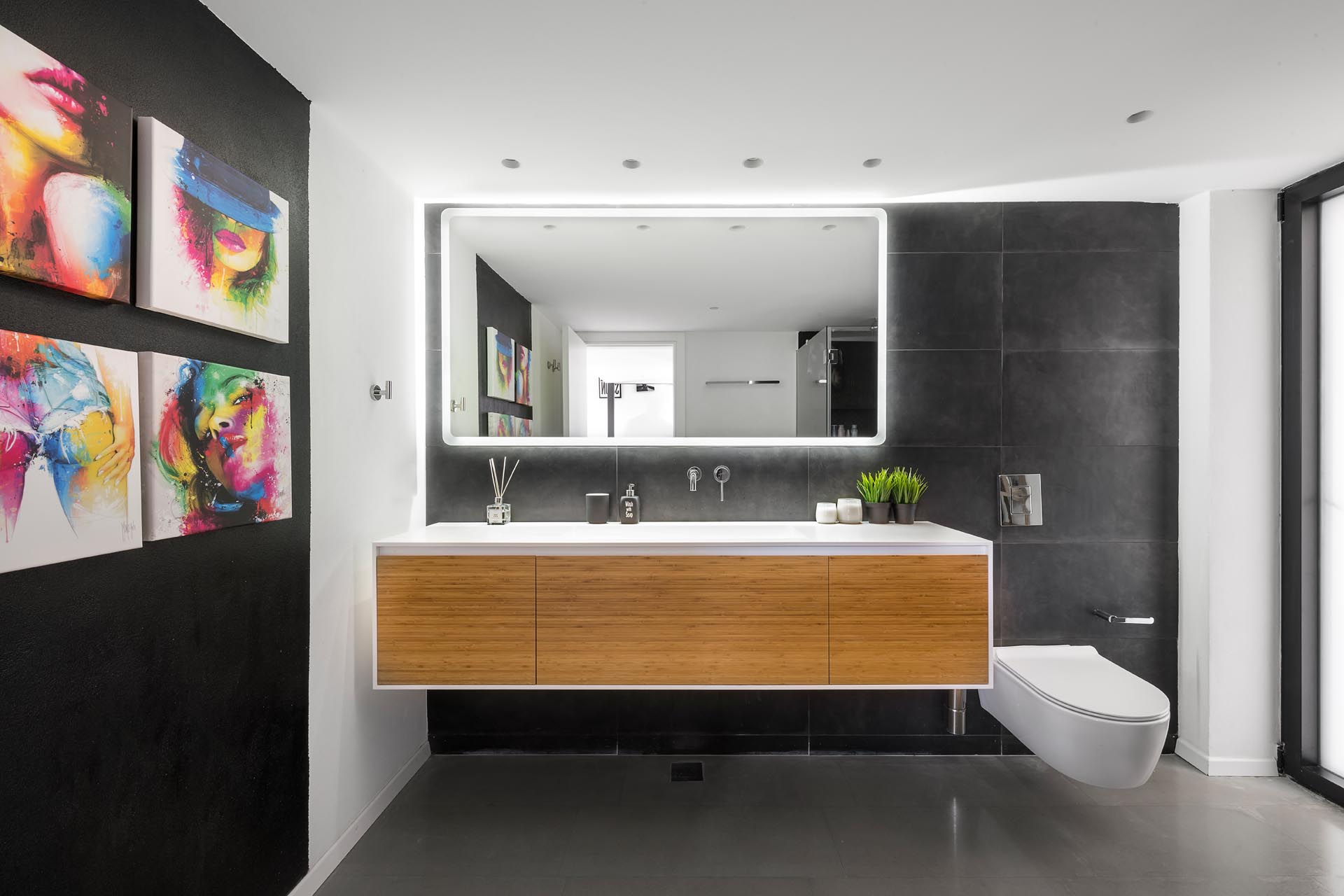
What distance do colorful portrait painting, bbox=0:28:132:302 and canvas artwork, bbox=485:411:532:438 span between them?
4.82ft

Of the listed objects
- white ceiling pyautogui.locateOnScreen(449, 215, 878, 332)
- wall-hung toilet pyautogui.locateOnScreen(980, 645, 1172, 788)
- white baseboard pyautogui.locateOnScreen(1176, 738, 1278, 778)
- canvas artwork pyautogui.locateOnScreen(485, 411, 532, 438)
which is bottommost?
white baseboard pyautogui.locateOnScreen(1176, 738, 1278, 778)

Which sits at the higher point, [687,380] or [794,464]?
[687,380]

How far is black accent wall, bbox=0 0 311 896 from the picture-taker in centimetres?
107

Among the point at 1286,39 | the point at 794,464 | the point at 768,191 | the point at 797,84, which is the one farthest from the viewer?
the point at 794,464

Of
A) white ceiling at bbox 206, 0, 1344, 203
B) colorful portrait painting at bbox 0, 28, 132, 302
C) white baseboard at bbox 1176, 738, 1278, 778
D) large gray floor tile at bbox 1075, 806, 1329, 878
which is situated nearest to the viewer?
colorful portrait painting at bbox 0, 28, 132, 302

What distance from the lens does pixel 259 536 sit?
5.32 feet

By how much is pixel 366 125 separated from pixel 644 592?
169cm

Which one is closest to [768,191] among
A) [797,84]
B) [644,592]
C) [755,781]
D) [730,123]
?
[730,123]

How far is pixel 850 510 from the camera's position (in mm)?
2570

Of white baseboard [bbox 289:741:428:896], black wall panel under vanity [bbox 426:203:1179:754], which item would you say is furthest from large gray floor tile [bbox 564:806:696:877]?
white baseboard [bbox 289:741:428:896]

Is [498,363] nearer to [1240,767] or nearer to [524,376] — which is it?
[524,376]

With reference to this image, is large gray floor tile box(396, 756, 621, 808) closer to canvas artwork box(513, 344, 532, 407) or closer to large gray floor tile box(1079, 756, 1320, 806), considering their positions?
canvas artwork box(513, 344, 532, 407)

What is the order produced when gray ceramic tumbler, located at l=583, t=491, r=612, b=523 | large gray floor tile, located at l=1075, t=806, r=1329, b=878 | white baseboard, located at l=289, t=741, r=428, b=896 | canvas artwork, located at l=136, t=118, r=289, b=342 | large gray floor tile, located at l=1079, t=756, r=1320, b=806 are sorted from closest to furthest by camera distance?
canvas artwork, located at l=136, t=118, r=289, b=342, white baseboard, located at l=289, t=741, r=428, b=896, large gray floor tile, located at l=1075, t=806, r=1329, b=878, large gray floor tile, located at l=1079, t=756, r=1320, b=806, gray ceramic tumbler, located at l=583, t=491, r=612, b=523

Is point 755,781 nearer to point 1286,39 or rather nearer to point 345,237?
point 345,237
